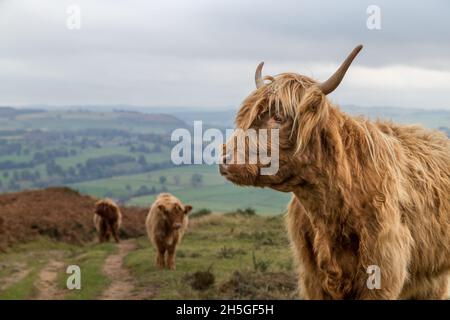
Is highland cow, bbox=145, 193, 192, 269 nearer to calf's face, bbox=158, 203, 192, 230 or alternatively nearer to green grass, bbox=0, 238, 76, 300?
calf's face, bbox=158, 203, 192, 230

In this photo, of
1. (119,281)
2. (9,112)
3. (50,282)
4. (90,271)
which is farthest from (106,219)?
(9,112)

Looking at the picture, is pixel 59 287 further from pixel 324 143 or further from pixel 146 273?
pixel 324 143

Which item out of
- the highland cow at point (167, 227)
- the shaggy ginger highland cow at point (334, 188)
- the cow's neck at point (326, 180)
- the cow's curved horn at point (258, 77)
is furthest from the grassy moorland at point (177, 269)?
the cow's curved horn at point (258, 77)

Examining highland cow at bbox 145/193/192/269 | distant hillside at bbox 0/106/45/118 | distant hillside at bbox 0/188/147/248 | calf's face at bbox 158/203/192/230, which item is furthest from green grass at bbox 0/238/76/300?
distant hillside at bbox 0/106/45/118

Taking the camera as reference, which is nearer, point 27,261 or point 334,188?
point 334,188

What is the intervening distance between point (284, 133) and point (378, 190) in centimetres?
91

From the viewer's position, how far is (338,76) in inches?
176

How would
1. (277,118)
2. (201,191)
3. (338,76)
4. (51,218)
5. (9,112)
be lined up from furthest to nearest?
(9,112)
(201,191)
(51,218)
(277,118)
(338,76)

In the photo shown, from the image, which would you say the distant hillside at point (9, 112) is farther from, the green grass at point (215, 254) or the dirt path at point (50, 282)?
the dirt path at point (50, 282)

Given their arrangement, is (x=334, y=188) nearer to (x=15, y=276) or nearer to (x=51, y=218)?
(x=15, y=276)

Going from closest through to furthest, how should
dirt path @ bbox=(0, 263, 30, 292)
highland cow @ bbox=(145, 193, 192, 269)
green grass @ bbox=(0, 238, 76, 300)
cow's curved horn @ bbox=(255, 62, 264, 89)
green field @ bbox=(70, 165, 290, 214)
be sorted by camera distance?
1. cow's curved horn @ bbox=(255, 62, 264, 89)
2. green grass @ bbox=(0, 238, 76, 300)
3. dirt path @ bbox=(0, 263, 30, 292)
4. highland cow @ bbox=(145, 193, 192, 269)
5. green field @ bbox=(70, 165, 290, 214)

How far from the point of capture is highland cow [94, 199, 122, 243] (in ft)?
91.2

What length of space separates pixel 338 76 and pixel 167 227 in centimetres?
1522

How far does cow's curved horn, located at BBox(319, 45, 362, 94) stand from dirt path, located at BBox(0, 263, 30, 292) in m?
15.4
